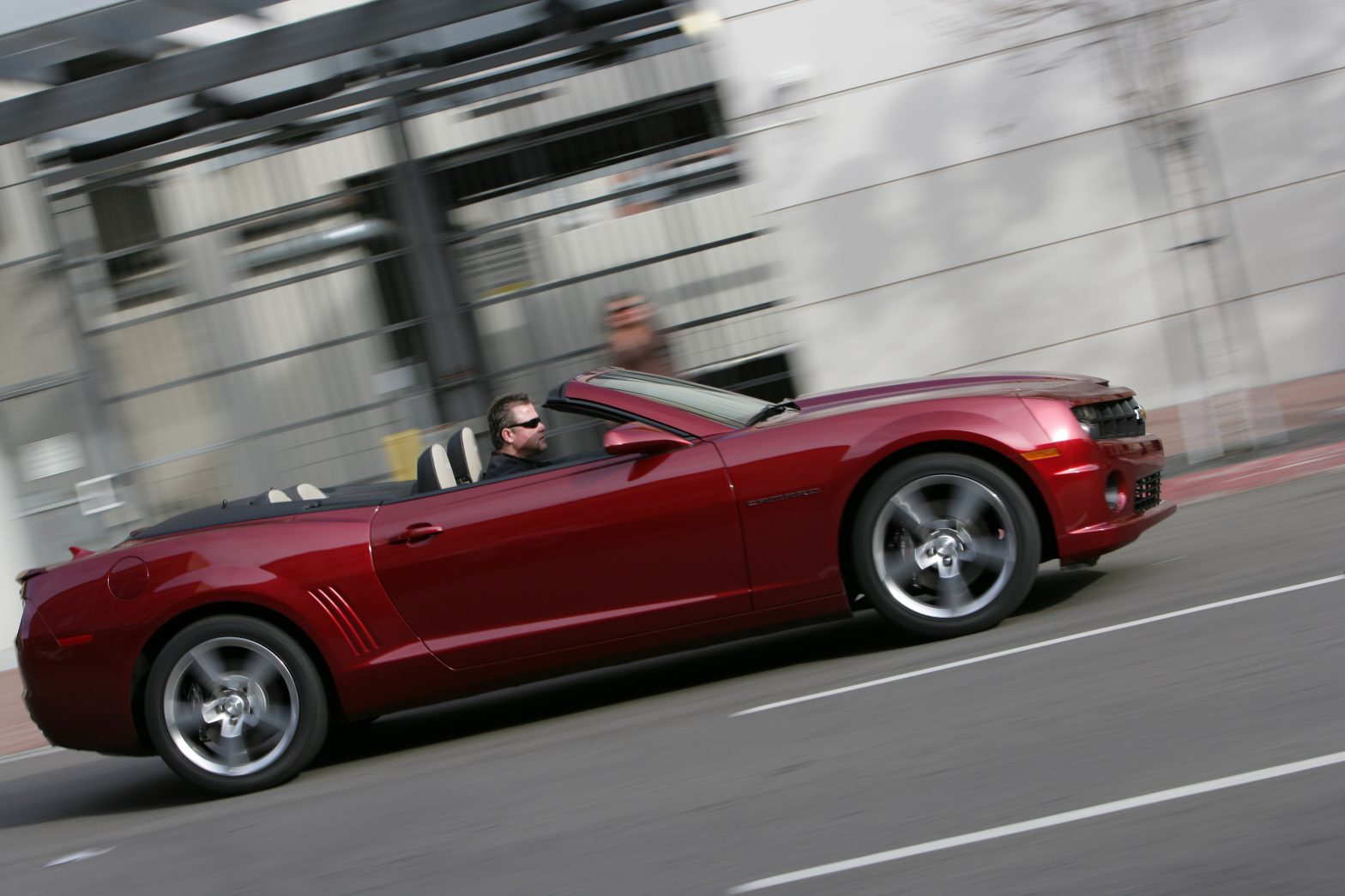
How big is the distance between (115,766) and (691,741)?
12.6ft

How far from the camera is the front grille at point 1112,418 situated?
609 cm

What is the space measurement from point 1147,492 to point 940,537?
1.01 meters

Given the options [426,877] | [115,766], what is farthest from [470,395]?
[426,877]

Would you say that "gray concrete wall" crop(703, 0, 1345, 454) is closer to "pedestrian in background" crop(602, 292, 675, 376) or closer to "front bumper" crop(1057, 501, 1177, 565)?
"pedestrian in background" crop(602, 292, 675, 376)

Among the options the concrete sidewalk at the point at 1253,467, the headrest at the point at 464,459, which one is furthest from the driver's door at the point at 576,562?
the concrete sidewalk at the point at 1253,467

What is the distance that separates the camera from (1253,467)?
9.25 meters

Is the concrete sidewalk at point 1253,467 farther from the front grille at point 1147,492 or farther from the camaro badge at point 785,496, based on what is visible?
the camaro badge at point 785,496

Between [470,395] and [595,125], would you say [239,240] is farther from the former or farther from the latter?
[595,125]

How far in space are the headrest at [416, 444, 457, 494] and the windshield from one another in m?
0.74

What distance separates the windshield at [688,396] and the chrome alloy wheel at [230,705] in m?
1.87

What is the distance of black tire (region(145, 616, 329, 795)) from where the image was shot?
603 centimetres

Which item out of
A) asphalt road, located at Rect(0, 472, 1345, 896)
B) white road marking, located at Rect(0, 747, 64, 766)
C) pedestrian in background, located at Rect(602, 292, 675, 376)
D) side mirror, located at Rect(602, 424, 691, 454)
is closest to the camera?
asphalt road, located at Rect(0, 472, 1345, 896)

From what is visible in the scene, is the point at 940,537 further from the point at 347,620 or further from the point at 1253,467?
the point at 1253,467

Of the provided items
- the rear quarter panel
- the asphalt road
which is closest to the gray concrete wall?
the asphalt road
